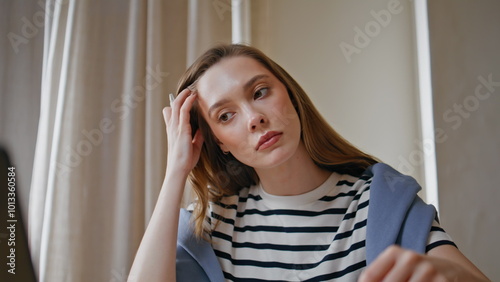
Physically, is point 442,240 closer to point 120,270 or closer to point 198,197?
point 198,197

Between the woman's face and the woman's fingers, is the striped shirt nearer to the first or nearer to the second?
the woman's face

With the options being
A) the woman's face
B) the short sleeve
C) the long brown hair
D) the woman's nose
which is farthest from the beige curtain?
the short sleeve

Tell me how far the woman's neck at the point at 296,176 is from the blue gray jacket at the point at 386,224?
0.44 ft

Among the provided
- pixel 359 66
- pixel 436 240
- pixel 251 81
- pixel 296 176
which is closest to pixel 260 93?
pixel 251 81

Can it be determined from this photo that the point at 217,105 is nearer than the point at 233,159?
Yes

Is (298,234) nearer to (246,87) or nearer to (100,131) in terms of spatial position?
(246,87)

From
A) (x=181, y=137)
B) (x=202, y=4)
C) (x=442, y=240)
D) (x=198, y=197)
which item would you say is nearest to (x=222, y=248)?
(x=198, y=197)

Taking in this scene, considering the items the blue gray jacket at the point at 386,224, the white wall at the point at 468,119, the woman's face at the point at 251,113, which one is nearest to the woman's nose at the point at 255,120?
the woman's face at the point at 251,113

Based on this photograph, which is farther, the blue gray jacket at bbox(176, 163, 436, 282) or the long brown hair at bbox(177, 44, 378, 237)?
the long brown hair at bbox(177, 44, 378, 237)

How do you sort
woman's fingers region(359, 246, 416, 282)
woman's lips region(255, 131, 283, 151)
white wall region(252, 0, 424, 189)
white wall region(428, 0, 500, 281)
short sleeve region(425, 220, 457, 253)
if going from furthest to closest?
1. white wall region(252, 0, 424, 189)
2. white wall region(428, 0, 500, 281)
3. woman's lips region(255, 131, 283, 151)
4. short sleeve region(425, 220, 457, 253)
5. woman's fingers region(359, 246, 416, 282)

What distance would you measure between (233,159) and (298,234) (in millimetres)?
279

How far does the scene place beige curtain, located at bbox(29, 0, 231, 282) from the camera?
102cm

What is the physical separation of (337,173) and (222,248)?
331 mm

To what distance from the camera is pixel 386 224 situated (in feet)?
2.62
